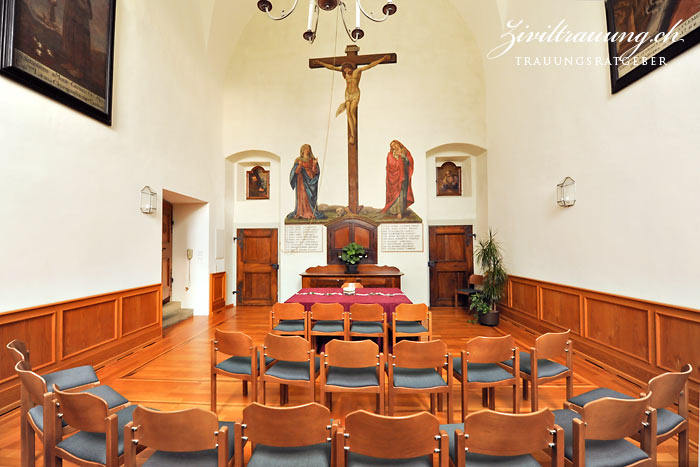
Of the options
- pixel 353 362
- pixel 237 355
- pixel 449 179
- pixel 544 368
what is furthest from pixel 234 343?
pixel 449 179

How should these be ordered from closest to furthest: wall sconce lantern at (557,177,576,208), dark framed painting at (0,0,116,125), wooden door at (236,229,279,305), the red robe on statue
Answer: dark framed painting at (0,0,116,125) → wall sconce lantern at (557,177,576,208) → the red robe on statue → wooden door at (236,229,279,305)

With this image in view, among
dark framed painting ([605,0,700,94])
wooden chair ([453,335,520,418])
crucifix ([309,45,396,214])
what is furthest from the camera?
crucifix ([309,45,396,214])

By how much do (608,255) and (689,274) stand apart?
838mm

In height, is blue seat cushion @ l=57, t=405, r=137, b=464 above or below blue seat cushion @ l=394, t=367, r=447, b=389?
below

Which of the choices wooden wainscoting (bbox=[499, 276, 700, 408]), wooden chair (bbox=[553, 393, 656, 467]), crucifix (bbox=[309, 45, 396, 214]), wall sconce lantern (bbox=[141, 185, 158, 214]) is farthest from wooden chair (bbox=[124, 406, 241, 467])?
crucifix (bbox=[309, 45, 396, 214])

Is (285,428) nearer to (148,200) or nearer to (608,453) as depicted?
(608,453)

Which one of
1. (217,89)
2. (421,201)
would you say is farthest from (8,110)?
(421,201)

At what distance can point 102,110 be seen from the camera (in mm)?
3707

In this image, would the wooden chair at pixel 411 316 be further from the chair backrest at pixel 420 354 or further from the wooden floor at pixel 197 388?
the chair backrest at pixel 420 354

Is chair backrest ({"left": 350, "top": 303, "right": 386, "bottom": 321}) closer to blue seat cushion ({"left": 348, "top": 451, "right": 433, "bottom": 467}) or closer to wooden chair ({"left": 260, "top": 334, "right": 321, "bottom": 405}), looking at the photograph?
wooden chair ({"left": 260, "top": 334, "right": 321, "bottom": 405})

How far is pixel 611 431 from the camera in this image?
144 cm

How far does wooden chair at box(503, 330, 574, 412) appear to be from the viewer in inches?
89.3

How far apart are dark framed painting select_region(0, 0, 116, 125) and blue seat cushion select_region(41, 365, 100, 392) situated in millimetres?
2580

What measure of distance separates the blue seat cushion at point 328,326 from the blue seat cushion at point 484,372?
53.4 inches
